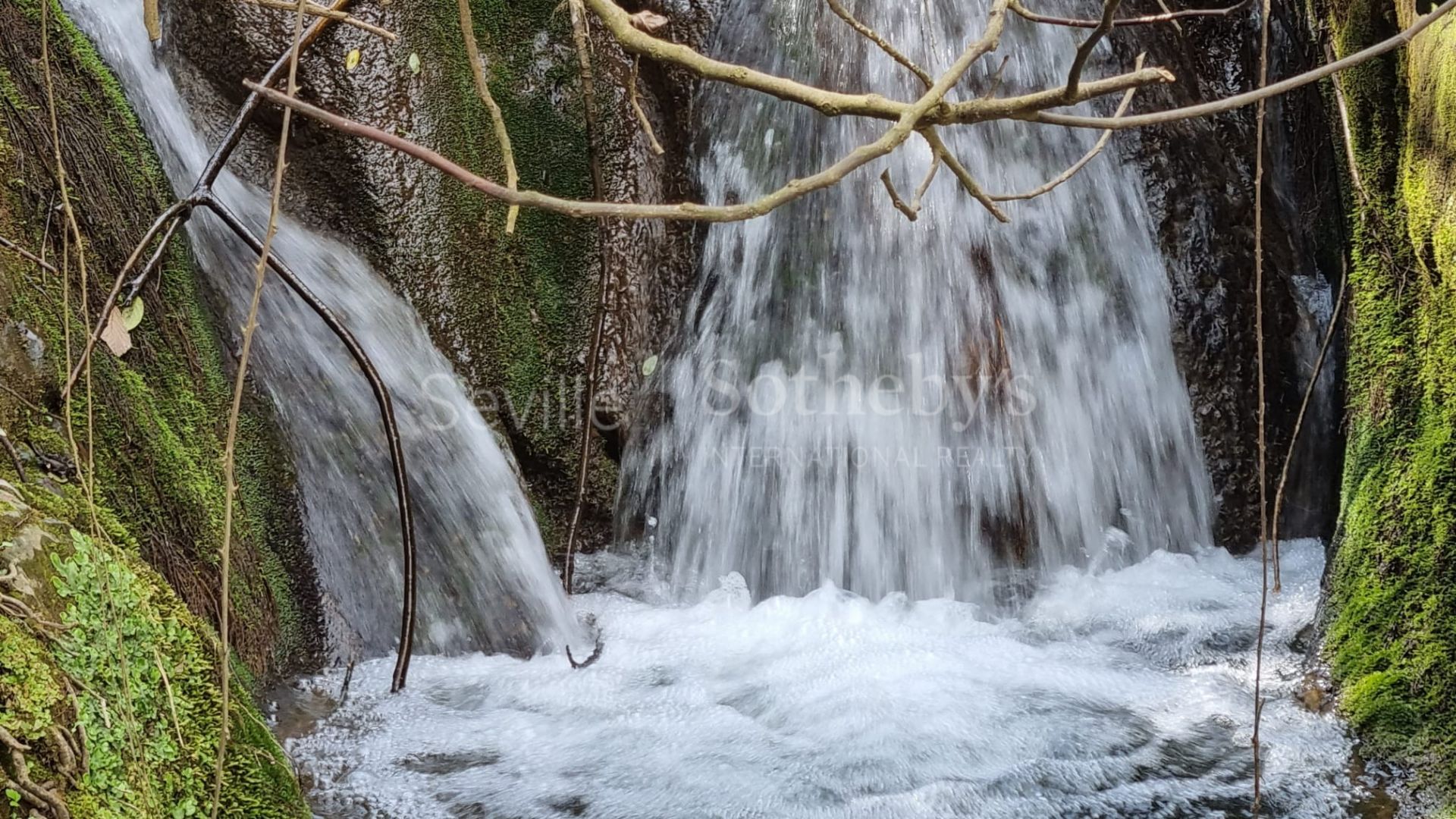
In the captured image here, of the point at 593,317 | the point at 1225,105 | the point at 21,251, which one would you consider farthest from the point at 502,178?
the point at 1225,105

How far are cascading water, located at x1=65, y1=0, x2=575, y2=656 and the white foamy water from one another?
0.20m

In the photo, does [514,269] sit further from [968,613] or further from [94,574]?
[94,574]

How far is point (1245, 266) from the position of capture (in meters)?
4.47

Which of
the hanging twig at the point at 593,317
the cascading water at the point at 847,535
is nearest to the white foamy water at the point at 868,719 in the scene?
the cascading water at the point at 847,535

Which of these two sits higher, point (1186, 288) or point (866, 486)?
point (1186, 288)

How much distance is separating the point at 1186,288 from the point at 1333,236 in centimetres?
56

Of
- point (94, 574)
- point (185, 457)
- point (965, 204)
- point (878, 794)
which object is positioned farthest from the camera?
point (965, 204)

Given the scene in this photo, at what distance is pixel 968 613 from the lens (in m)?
3.87

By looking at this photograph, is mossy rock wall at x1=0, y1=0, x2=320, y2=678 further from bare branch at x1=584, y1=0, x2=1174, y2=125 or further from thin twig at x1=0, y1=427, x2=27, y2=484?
bare branch at x1=584, y1=0, x2=1174, y2=125

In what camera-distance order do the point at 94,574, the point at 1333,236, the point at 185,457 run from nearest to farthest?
the point at 94,574 < the point at 185,457 < the point at 1333,236

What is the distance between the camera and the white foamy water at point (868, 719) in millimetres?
2523

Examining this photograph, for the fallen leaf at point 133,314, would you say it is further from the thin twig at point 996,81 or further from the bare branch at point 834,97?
the thin twig at point 996,81

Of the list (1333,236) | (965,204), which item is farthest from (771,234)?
(1333,236)

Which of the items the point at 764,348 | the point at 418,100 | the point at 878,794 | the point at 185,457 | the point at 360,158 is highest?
the point at 418,100
